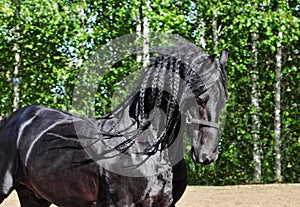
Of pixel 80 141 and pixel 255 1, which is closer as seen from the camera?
pixel 80 141

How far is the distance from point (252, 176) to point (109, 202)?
10588 mm

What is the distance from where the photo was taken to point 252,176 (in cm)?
1405

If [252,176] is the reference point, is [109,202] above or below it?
above

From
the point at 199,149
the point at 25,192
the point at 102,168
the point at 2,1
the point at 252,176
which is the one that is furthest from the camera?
the point at 252,176

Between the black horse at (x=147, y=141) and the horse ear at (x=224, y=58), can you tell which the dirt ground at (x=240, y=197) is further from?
the horse ear at (x=224, y=58)

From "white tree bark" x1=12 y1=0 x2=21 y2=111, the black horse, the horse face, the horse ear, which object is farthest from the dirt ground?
the horse face

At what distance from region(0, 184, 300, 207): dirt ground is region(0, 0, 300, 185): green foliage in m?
1.64

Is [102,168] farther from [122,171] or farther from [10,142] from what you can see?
[10,142]

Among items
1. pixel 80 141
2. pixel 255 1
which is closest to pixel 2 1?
pixel 255 1

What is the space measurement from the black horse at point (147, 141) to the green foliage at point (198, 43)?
7848 mm

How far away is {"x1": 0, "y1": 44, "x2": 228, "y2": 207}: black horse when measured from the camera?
12.3ft

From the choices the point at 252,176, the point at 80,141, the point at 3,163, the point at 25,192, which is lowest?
the point at 252,176

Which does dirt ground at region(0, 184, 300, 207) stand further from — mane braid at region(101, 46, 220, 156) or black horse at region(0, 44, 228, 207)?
mane braid at region(101, 46, 220, 156)

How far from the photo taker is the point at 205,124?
370 cm
